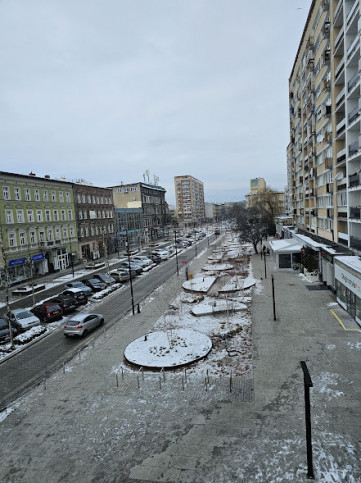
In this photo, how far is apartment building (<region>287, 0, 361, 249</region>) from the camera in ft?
67.1

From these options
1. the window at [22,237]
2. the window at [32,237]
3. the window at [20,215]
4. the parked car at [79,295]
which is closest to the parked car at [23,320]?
the parked car at [79,295]

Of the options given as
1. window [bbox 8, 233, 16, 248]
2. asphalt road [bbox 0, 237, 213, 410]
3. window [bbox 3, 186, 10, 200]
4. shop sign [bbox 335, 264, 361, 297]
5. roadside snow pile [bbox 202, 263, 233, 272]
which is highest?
window [bbox 3, 186, 10, 200]

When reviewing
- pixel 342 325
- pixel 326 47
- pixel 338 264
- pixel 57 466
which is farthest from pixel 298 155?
pixel 57 466

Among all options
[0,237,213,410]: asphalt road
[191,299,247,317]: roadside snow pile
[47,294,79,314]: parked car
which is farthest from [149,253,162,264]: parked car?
[191,299,247,317]: roadside snow pile

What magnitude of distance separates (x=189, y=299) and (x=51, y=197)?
28.5 meters

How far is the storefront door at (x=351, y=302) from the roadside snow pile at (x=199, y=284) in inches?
429

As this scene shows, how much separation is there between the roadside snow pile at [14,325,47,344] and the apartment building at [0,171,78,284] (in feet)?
42.6

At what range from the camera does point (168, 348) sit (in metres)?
14.9

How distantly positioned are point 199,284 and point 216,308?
7810mm

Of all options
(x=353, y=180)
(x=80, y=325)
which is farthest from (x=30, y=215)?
(x=353, y=180)

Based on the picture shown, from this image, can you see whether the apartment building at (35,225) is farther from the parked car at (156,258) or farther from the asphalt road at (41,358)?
the asphalt road at (41,358)

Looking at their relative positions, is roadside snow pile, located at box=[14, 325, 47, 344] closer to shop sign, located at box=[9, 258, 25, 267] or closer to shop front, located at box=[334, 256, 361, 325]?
shop sign, located at box=[9, 258, 25, 267]

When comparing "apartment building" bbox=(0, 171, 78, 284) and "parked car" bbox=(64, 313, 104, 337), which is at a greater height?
"apartment building" bbox=(0, 171, 78, 284)

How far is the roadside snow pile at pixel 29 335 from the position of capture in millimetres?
17844
